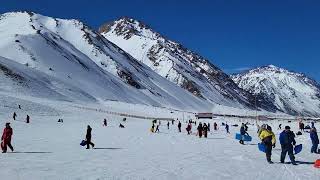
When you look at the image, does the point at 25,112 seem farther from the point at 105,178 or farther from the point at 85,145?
the point at 105,178

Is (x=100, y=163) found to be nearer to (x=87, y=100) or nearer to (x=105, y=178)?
(x=105, y=178)

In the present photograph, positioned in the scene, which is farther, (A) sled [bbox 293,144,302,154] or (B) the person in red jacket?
(B) the person in red jacket

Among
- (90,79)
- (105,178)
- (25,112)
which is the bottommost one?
(105,178)

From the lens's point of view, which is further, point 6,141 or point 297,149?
point 6,141

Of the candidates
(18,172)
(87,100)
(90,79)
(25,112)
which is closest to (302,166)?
(18,172)

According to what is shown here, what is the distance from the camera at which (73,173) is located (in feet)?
59.9

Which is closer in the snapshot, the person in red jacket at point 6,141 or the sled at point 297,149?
the sled at point 297,149

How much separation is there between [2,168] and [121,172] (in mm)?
4369

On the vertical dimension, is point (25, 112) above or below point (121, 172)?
above

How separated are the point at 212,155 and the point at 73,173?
1058 centimetres

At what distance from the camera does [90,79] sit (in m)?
186

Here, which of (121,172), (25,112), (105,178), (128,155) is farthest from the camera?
(25,112)

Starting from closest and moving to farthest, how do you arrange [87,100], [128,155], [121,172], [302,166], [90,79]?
[121,172], [302,166], [128,155], [87,100], [90,79]

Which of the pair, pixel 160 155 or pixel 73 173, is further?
pixel 160 155
